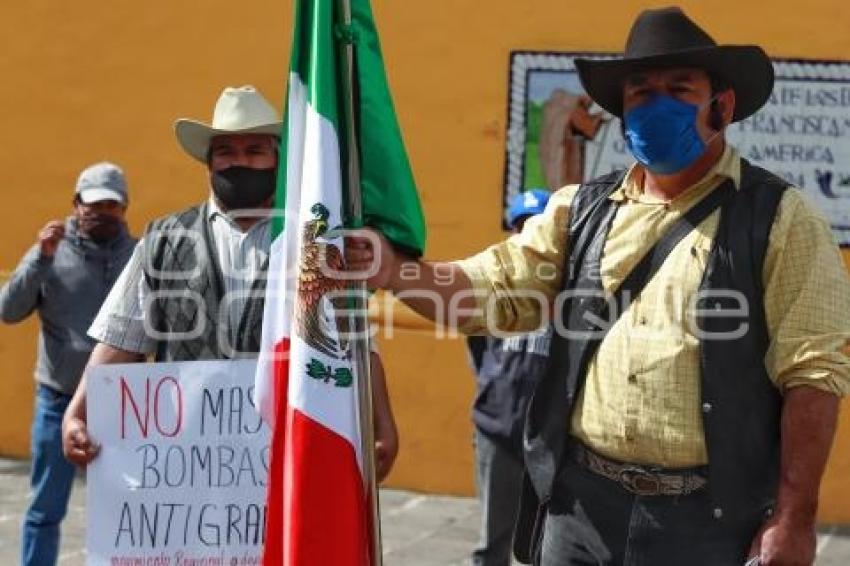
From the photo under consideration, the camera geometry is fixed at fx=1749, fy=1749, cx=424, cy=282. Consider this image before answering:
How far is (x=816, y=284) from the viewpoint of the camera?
395 centimetres

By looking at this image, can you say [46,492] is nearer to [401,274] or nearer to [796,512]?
[401,274]

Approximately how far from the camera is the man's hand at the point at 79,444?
5.09 meters

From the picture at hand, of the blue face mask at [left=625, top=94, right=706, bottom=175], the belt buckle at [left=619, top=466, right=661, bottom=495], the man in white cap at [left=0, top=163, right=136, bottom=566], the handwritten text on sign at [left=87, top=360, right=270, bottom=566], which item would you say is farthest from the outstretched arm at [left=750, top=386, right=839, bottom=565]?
the man in white cap at [left=0, top=163, right=136, bottom=566]

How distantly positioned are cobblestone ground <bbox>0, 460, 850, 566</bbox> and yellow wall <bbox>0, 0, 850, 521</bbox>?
8.8 inches

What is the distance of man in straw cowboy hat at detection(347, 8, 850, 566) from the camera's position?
397 cm

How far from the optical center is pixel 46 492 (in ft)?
24.2

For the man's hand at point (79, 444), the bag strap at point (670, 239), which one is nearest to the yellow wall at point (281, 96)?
the man's hand at point (79, 444)

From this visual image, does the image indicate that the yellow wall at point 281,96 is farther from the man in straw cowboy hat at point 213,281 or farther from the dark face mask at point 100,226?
the man in straw cowboy hat at point 213,281

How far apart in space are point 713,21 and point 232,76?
9.15 feet

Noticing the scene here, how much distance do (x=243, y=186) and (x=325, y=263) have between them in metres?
1.11

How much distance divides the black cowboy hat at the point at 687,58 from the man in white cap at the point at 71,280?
12.6 ft

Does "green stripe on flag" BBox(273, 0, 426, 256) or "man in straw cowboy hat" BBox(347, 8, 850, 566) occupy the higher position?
"green stripe on flag" BBox(273, 0, 426, 256)

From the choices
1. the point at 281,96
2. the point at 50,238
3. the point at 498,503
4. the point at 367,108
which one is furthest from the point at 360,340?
the point at 281,96

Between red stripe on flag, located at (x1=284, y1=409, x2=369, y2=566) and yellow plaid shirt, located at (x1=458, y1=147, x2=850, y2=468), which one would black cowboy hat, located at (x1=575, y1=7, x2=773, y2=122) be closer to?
yellow plaid shirt, located at (x1=458, y1=147, x2=850, y2=468)
